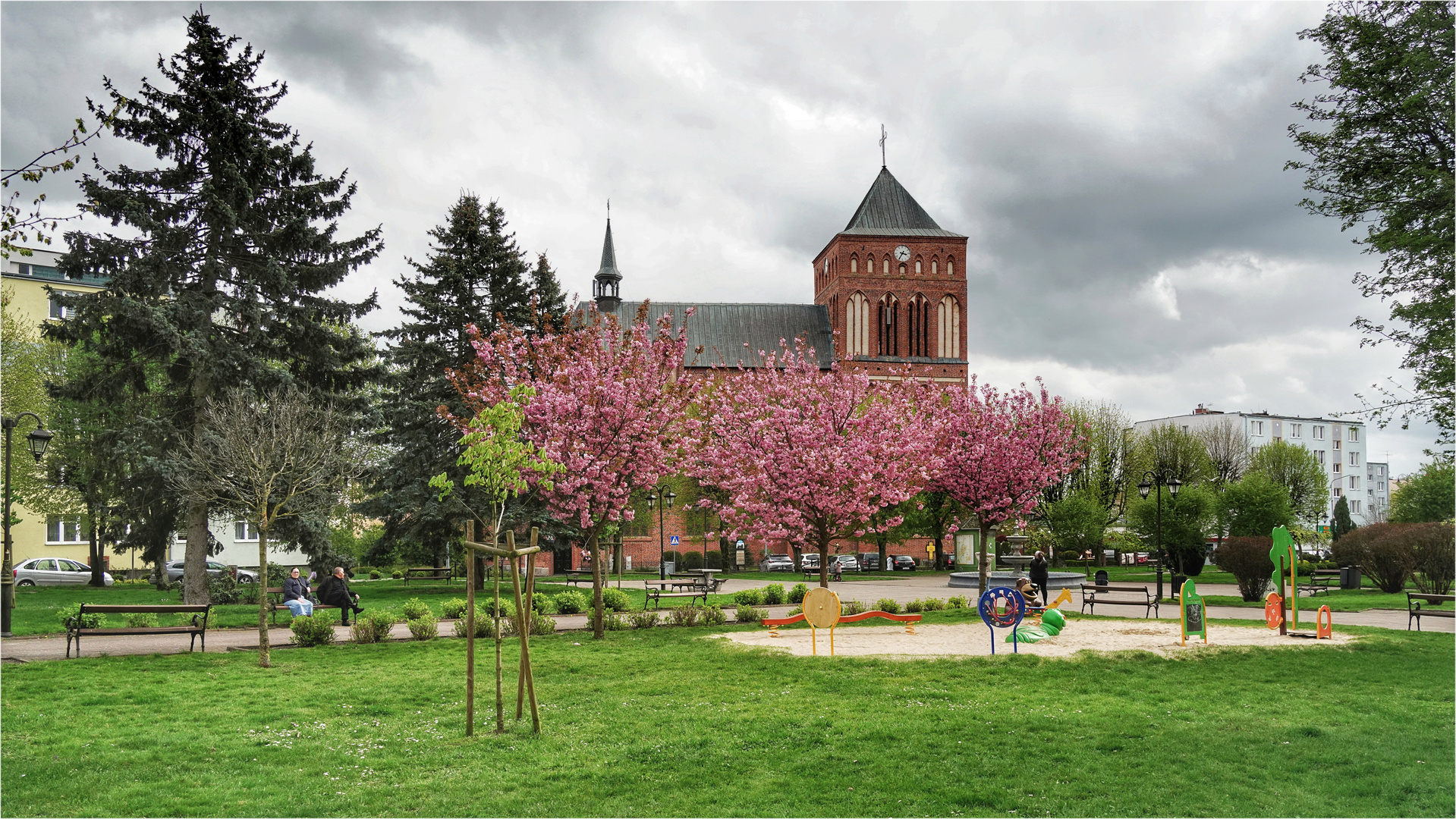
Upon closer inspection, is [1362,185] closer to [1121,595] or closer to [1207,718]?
[1207,718]

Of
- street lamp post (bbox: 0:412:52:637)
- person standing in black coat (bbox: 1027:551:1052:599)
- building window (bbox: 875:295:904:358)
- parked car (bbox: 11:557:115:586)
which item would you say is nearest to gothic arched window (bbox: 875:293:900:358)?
building window (bbox: 875:295:904:358)

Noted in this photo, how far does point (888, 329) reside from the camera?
6475 cm

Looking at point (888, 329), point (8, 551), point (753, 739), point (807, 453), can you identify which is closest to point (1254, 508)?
point (807, 453)

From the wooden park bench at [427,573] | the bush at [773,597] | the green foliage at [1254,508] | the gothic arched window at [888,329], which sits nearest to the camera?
the bush at [773,597]

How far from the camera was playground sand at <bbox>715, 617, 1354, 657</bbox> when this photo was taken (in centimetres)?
1472

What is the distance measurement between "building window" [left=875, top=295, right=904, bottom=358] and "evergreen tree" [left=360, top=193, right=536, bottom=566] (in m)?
35.1

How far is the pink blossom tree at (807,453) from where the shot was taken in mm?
21344

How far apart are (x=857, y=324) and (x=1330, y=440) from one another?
250ft

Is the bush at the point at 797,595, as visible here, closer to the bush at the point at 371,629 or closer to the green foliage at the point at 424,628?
the green foliage at the point at 424,628

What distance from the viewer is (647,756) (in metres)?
8.05

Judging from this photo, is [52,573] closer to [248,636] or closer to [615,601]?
[248,636]

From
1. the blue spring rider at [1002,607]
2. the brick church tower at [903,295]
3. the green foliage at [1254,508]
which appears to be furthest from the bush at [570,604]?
the brick church tower at [903,295]

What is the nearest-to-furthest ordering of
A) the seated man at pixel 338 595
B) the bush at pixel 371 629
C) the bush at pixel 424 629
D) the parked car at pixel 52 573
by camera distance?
the bush at pixel 371 629 < the bush at pixel 424 629 < the seated man at pixel 338 595 < the parked car at pixel 52 573

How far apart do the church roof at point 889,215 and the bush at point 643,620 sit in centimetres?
4915
